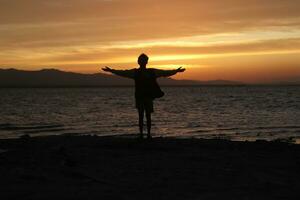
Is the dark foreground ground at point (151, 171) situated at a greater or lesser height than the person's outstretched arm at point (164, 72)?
lesser

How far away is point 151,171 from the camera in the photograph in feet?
28.9

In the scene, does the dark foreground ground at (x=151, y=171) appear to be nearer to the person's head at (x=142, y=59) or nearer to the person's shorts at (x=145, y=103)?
the person's shorts at (x=145, y=103)

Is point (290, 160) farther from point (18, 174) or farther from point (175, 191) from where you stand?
point (18, 174)

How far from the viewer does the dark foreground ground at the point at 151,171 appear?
7203 mm

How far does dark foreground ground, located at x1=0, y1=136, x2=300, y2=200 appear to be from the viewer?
23.6ft

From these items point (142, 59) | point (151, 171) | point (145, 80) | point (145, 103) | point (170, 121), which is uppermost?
point (142, 59)

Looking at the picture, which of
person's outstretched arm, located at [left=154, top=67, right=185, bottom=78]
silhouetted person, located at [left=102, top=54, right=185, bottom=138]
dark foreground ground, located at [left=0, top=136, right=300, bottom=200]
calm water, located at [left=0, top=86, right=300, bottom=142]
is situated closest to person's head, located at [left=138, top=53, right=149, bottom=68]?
silhouetted person, located at [left=102, top=54, right=185, bottom=138]

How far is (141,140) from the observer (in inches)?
516

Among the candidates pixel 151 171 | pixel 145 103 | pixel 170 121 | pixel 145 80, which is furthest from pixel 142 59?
pixel 170 121

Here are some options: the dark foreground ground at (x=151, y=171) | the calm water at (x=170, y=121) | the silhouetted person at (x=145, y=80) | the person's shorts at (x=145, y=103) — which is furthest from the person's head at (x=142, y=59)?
the calm water at (x=170, y=121)

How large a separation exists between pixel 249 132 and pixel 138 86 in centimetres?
1383

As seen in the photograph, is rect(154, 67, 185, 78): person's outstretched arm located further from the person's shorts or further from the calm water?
the calm water

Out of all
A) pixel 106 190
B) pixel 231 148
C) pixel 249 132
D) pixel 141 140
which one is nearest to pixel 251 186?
pixel 106 190

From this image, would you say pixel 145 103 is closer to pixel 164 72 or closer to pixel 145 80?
pixel 145 80
